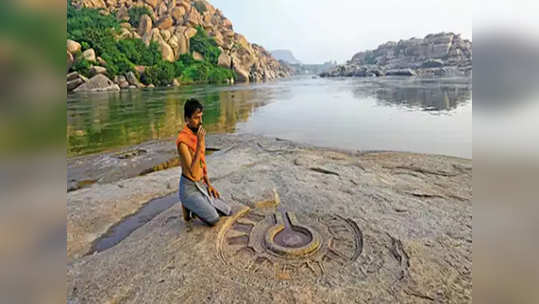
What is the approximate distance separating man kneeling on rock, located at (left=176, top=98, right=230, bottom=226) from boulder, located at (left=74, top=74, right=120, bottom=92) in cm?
3350

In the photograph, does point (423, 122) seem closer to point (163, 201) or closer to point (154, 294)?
point (163, 201)

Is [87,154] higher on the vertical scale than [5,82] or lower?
lower

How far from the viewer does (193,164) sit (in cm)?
369

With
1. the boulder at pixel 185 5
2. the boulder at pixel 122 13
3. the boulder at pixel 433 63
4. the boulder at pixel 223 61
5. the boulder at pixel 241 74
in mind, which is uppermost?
the boulder at pixel 185 5

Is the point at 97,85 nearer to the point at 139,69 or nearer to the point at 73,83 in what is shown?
the point at 73,83

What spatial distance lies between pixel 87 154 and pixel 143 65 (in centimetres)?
4190

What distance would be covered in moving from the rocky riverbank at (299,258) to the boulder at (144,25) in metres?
56.2

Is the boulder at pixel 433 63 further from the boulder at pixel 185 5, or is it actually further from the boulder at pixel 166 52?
the boulder at pixel 166 52

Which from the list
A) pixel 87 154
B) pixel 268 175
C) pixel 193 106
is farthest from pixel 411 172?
pixel 87 154

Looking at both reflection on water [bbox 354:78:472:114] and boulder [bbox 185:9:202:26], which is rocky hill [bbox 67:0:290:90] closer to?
boulder [bbox 185:9:202:26]

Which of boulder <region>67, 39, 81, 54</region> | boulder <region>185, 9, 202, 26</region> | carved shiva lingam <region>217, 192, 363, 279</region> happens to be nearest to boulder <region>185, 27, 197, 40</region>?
boulder <region>185, 9, 202, 26</region>

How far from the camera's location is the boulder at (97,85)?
3194 cm

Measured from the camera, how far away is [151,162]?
740cm

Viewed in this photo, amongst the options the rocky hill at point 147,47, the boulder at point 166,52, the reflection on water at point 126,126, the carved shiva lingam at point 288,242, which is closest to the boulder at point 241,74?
the rocky hill at point 147,47
